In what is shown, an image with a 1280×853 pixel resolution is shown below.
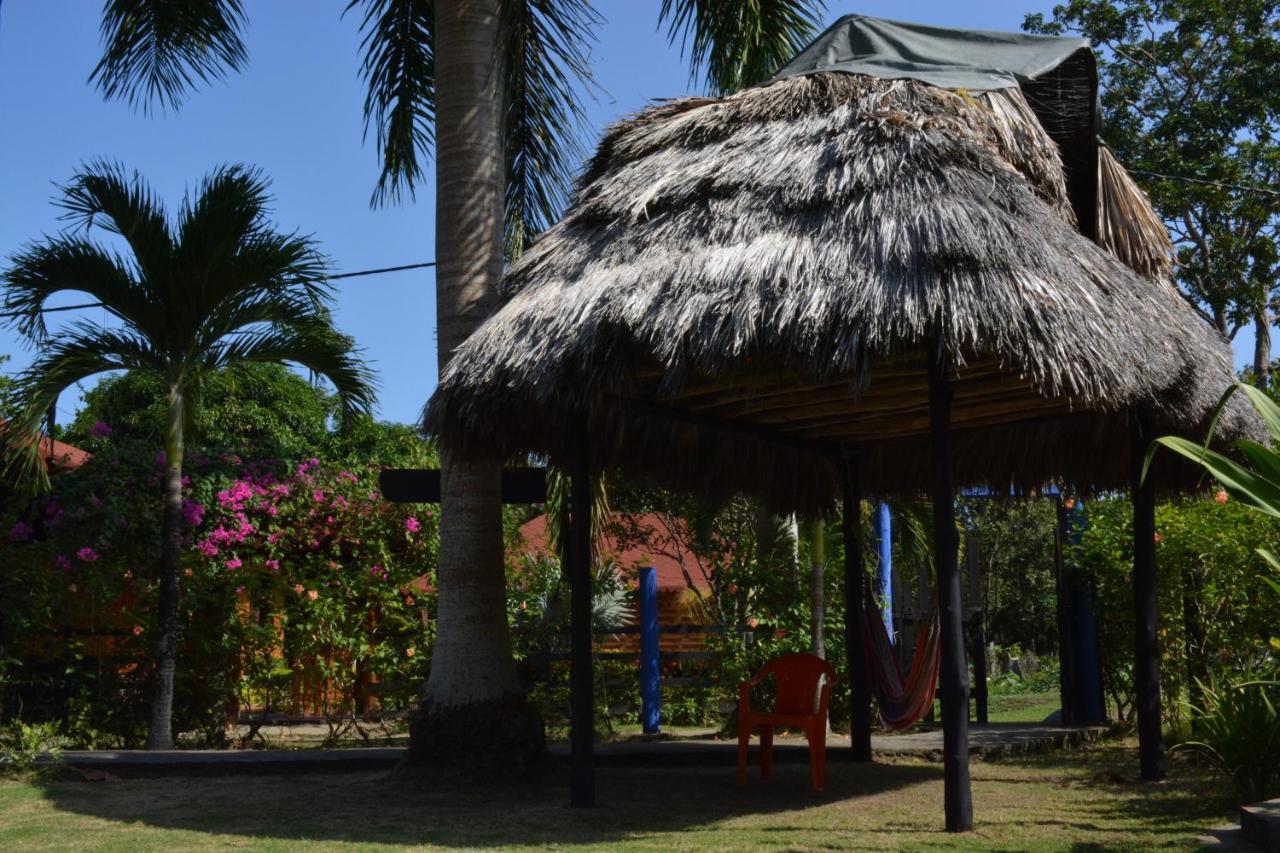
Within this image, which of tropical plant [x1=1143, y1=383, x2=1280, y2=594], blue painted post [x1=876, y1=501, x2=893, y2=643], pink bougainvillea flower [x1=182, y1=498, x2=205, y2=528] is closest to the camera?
tropical plant [x1=1143, y1=383, x2=1280, y2=594]

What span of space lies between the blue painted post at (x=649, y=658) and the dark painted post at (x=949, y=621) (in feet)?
15.8

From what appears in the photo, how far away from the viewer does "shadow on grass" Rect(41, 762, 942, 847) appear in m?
5.69

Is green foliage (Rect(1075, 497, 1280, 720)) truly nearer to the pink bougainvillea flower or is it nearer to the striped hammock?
the striped hammock

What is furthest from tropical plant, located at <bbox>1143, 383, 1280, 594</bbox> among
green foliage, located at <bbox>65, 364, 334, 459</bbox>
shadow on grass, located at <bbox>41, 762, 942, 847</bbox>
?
green foliage, located at <bbox>65, 364, 334, 459</bbox>

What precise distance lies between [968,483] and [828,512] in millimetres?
986

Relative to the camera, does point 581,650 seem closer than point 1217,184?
Yes

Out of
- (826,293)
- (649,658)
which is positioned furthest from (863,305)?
A: (649,658)

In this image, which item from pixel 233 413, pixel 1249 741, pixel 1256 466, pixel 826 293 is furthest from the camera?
pixel 233 413

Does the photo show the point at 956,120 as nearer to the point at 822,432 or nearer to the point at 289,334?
the point at 822,432

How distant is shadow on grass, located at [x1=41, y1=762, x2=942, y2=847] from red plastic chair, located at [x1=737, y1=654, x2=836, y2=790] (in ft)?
0.49

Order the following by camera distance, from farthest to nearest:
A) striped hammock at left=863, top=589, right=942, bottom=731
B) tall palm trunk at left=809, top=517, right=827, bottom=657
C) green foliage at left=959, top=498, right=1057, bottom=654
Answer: green foliage at left=959, top=498, right=1057, bottom=654
tall palm trunk at left=809, top=517, right=827, bottom=657
striped hammock at left=863, top=589, right=942, bottom=731

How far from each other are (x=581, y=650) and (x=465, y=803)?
3.50ft

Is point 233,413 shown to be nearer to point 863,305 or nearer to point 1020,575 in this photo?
point 1020,575

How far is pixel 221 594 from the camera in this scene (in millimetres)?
9594
